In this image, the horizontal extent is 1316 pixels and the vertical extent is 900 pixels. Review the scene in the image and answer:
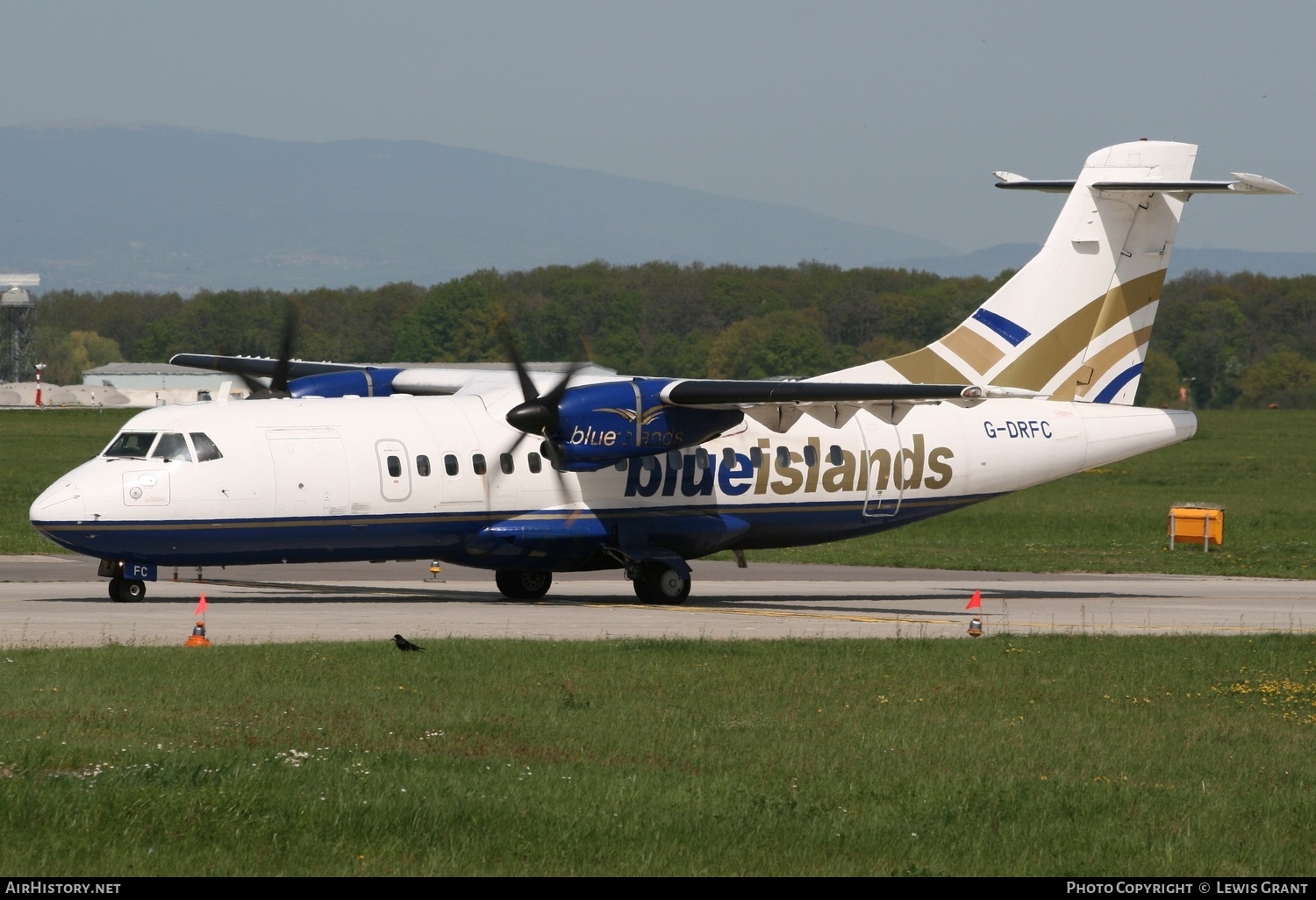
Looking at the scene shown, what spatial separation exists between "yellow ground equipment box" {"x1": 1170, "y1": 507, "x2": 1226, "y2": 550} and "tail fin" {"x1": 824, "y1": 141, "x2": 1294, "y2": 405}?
1013cm

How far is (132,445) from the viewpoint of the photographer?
2328cm

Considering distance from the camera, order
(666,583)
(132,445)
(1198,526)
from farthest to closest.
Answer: (1198,526)
(666,583)
(132,445)

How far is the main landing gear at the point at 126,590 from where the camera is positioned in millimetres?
24156

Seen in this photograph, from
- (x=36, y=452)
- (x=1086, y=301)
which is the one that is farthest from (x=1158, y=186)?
(x=36, y=452)

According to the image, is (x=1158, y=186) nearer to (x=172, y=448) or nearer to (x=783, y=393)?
(x=783, y=393)

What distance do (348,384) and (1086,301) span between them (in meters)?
13.3

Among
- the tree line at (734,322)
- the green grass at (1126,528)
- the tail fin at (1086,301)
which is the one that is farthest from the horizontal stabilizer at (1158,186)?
the tree line at (734,322)

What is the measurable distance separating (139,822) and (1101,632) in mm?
15190

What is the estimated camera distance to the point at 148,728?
1345 cm

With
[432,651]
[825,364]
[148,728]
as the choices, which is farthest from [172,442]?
[825,364]

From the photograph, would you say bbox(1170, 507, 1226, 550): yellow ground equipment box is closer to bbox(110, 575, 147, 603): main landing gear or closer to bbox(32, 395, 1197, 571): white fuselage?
bbox(32, 395, 1197, 571): white fuselage

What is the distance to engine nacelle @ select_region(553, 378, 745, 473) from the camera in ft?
79.6

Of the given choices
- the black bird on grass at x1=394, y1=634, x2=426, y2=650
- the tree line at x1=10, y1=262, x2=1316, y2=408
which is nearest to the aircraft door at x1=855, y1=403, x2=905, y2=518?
the black bird on grass at x1=394, y1=634, x2=426, y2=650
